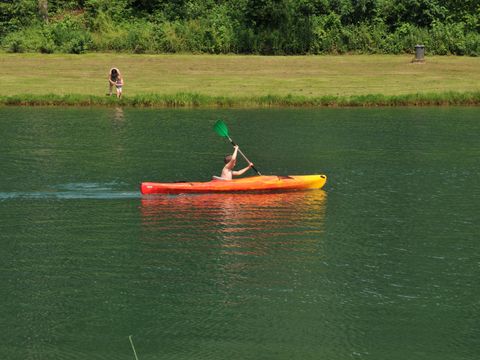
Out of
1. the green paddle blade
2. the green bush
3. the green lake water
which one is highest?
the green bush

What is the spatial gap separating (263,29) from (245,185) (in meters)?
46.5

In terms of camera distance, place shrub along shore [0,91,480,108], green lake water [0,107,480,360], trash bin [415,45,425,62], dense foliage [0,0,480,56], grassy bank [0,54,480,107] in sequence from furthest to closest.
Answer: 1. dense foliage [0,0,480,56]
2. trash bin [415,45,425,62]
3. grassy bank [0,54,480,107]
4. shrub along shore [0,91,480,108]
5. green lake water [0,107,480,360]

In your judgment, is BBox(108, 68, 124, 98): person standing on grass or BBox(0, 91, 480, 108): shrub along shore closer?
BBox(0, 91, 480, 108): shrub along shore

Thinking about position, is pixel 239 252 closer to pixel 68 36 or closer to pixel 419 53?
pixel 419 53

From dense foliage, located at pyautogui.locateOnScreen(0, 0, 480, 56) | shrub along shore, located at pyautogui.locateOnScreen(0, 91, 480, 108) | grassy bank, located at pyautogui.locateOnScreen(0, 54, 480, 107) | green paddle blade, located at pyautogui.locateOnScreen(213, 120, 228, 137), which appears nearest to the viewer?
green paddle blade, located at pyautogui.locateOnScreen(213, 120, 228, 137)

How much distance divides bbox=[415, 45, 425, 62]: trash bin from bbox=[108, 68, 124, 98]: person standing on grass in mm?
24124

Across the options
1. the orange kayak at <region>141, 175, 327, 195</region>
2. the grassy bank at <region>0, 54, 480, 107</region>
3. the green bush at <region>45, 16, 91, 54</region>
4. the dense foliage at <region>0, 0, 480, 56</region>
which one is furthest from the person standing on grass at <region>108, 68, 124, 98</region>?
the orange kayak at <region>141, 175, 327, 195</region>

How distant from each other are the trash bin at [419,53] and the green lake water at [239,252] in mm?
27466

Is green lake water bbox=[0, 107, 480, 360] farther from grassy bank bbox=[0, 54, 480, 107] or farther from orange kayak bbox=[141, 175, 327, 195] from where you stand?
grassy bank bbox=[0, 54, 480, 107]

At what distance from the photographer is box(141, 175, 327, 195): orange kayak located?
110 ft

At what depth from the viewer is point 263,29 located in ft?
260

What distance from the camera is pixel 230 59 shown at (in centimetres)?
7556

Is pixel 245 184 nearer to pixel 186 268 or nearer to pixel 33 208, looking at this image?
pixel 33 208

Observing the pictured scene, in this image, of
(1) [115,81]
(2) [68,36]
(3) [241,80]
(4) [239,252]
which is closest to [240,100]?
(3) [241,80]
